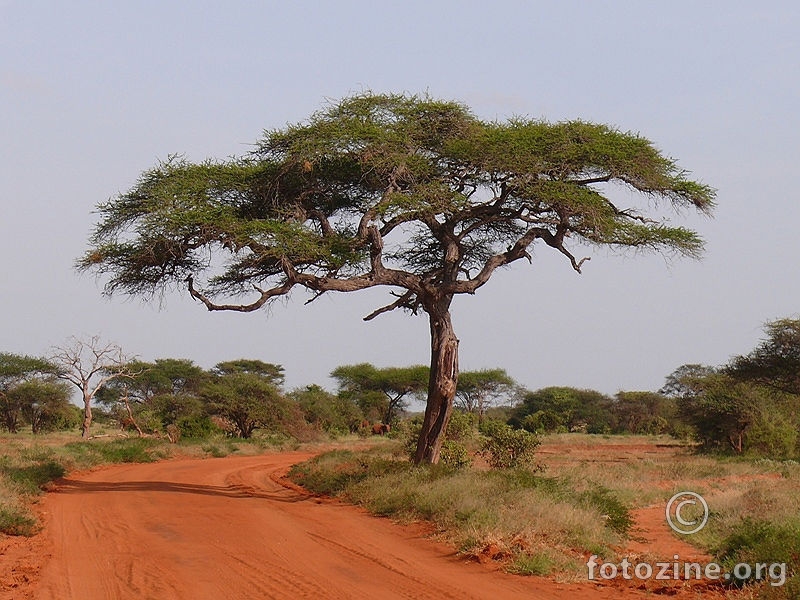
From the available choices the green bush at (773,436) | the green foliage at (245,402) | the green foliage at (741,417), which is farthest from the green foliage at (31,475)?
the green foliage at (741,417)

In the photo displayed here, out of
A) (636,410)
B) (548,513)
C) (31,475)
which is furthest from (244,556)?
(636,410)

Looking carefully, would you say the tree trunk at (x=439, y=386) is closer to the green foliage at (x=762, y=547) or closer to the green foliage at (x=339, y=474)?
the green foliage at (x=339, y=474)

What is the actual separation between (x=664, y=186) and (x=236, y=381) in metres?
34.8

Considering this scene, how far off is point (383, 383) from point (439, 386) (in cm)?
4446

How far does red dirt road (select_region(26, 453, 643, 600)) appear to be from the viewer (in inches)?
302

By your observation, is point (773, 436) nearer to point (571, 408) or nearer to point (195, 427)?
point (195, 427)

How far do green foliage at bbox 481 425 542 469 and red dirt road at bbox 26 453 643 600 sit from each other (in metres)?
5.46

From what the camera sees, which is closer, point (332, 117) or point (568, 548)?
point (568, 548)

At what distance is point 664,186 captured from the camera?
16.5m

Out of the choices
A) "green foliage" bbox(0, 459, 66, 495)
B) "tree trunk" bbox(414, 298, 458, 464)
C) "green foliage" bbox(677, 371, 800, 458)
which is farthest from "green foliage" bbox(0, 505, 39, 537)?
"green foliage" bbox(677, 371, 800, 458)

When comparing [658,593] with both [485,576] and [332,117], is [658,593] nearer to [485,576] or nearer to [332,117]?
→ [485,576]

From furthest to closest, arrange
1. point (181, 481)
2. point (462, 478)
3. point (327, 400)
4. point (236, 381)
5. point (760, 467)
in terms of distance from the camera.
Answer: point (327, 400)
point (236, 381)
point (760, 467)
point (181, 481)
point (462, 478)

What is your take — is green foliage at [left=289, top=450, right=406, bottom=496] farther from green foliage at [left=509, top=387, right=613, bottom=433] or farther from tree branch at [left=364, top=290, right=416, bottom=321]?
green foliage at [left=509, top=387, right=613, bottom=433]

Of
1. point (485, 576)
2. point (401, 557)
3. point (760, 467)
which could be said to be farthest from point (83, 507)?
point (760, 467)
